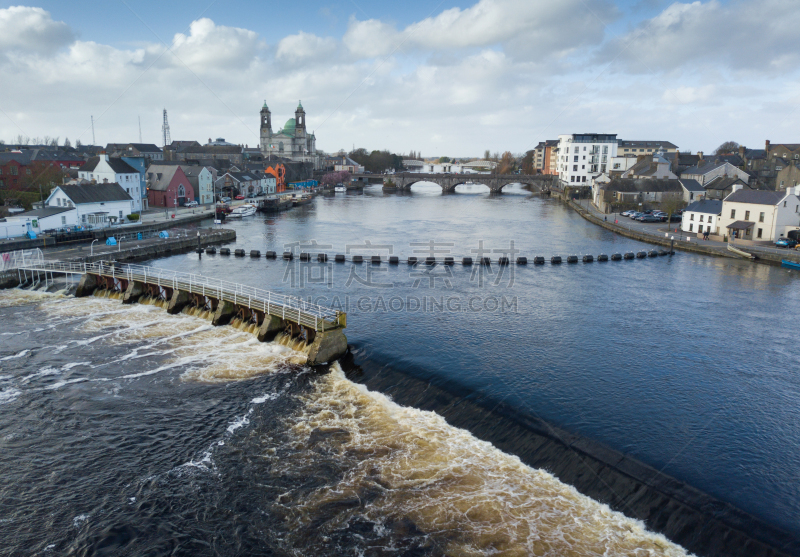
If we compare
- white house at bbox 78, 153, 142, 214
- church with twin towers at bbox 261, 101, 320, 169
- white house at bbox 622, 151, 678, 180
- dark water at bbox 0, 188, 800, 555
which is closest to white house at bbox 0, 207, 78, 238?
white house at bbox 78, 153, 142, 214

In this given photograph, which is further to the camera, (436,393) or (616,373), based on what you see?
(616,373)

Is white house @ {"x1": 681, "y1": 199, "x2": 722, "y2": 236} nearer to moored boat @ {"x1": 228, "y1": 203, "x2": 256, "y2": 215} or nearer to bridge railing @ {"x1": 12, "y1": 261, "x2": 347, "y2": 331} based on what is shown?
bridge railing @ {"x1": 12, "y1": 261, "x2": 347, "y2": 331}

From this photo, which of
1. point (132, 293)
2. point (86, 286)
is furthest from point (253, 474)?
point (86, 286)

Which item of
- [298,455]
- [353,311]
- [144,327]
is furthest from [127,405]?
[353,311]

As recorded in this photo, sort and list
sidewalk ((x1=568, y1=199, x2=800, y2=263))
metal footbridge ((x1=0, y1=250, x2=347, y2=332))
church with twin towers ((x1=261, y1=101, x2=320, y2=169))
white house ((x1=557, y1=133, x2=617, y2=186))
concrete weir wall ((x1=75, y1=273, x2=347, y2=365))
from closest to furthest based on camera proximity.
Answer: concrete weir wall ((x1=75, y1=273, x2=347, y2=365)), metal footbridge ((x1=0, y1=250, x2=347, y2=332)), sidewalk ((x1=568, y1=199, x2=800, y2=263)), white house ((x1=557, y1=133, x2=617, y2=186)), church with twin towers ((x1=261, y1=101, x2=320, y2=169))

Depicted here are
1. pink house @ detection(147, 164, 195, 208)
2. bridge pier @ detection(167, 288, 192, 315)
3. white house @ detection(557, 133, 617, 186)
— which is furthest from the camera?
white house @ detection(557, 133, 617, 186)

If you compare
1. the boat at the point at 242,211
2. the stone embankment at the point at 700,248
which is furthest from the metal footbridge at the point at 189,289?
the stone embankment at the point at 700,248

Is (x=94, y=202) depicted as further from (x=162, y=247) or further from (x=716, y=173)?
(x=716, y=173)

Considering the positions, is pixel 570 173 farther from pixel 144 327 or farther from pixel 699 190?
pixel 144 327
